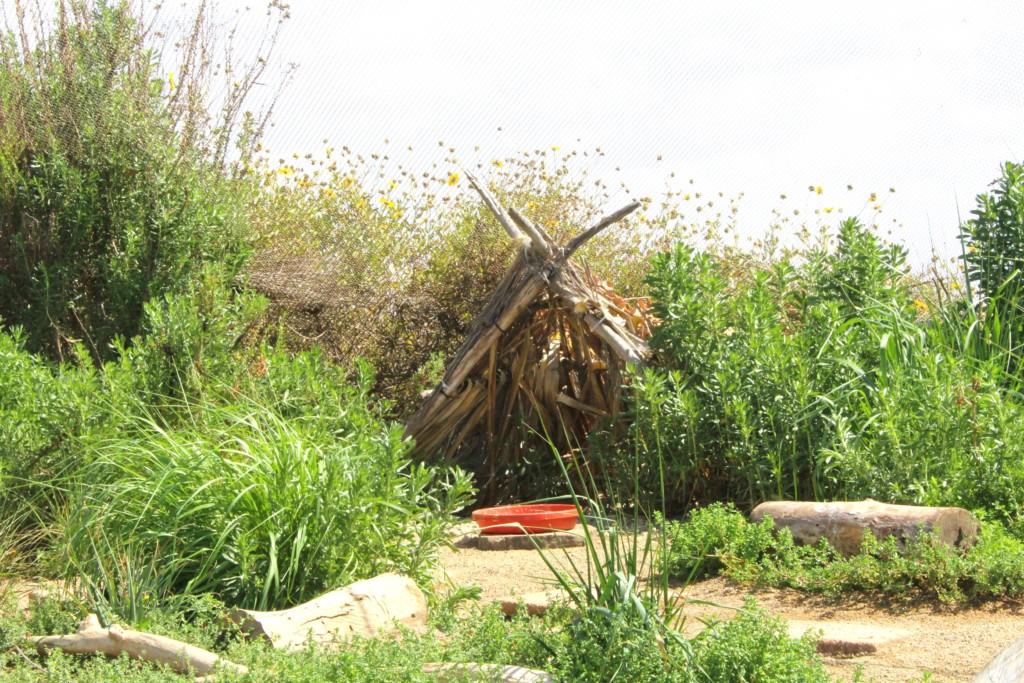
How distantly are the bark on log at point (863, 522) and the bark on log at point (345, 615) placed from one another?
1.87m

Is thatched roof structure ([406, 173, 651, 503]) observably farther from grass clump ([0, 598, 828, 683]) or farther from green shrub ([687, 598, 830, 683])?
green shrub ([687, 598, 830, 683])

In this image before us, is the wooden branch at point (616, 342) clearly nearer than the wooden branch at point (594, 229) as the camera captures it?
Yes

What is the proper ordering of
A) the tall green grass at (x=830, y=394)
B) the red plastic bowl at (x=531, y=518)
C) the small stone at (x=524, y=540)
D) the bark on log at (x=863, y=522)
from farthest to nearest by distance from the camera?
1. the red plastic bowl at (x=531, y=518)
2. the small stone at (x=524, y=540)
3. the tall green grass at (x=830, y=394)
4. the bark on log at (x=863, y=522)

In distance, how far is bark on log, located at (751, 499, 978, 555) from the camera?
5.21 meters

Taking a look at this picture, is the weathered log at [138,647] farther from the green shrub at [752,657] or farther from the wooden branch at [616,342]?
the wooden branch at [616,342]

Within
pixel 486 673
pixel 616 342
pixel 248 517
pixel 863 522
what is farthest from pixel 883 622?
pixel 616 342

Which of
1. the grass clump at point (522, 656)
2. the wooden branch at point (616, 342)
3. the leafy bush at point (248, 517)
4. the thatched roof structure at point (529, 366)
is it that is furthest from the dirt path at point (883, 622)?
the thatched roof structure at point (529, 366)

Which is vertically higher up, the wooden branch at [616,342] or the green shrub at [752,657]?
the wooden branch at [616,342]

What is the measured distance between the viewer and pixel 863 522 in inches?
211

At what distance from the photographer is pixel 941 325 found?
7.52 meters

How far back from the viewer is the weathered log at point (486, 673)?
3.32 metres

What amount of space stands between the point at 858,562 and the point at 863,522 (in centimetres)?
31

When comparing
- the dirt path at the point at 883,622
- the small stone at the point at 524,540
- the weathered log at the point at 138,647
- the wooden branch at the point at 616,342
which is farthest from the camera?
the wooden branch at the point at 616,342

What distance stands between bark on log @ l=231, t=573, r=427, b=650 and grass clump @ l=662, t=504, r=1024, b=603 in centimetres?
110
